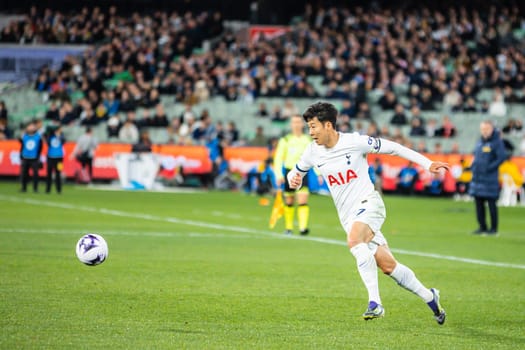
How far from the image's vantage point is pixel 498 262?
51.9ft

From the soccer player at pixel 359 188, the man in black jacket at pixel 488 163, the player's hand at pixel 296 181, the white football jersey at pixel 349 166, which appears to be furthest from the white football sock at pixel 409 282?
the man in black jacket at pixel 488 163

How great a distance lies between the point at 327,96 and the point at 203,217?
16229mm

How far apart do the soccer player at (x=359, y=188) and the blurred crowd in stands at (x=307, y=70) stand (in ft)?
81.5

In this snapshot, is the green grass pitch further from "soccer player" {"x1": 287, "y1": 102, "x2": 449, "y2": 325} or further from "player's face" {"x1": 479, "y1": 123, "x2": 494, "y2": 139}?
"player's face" {"x1": 479, "y1": 123, "x2": 494, "y2": 139}

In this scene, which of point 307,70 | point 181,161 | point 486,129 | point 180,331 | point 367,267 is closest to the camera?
point 180,331

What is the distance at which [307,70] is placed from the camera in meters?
41.3

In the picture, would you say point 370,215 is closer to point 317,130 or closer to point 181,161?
point 317,130

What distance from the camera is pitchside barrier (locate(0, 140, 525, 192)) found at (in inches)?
1336

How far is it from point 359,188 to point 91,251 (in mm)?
3400

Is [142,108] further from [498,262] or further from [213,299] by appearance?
[213,299]

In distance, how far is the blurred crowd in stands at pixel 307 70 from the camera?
3788cm

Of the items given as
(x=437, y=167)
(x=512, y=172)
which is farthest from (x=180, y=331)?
(x=512, y=172)

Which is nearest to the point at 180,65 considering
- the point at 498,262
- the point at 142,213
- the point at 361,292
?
the point at 142,213

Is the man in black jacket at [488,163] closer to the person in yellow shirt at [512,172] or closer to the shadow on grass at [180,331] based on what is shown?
the person in yellow shirt at [512,172]
